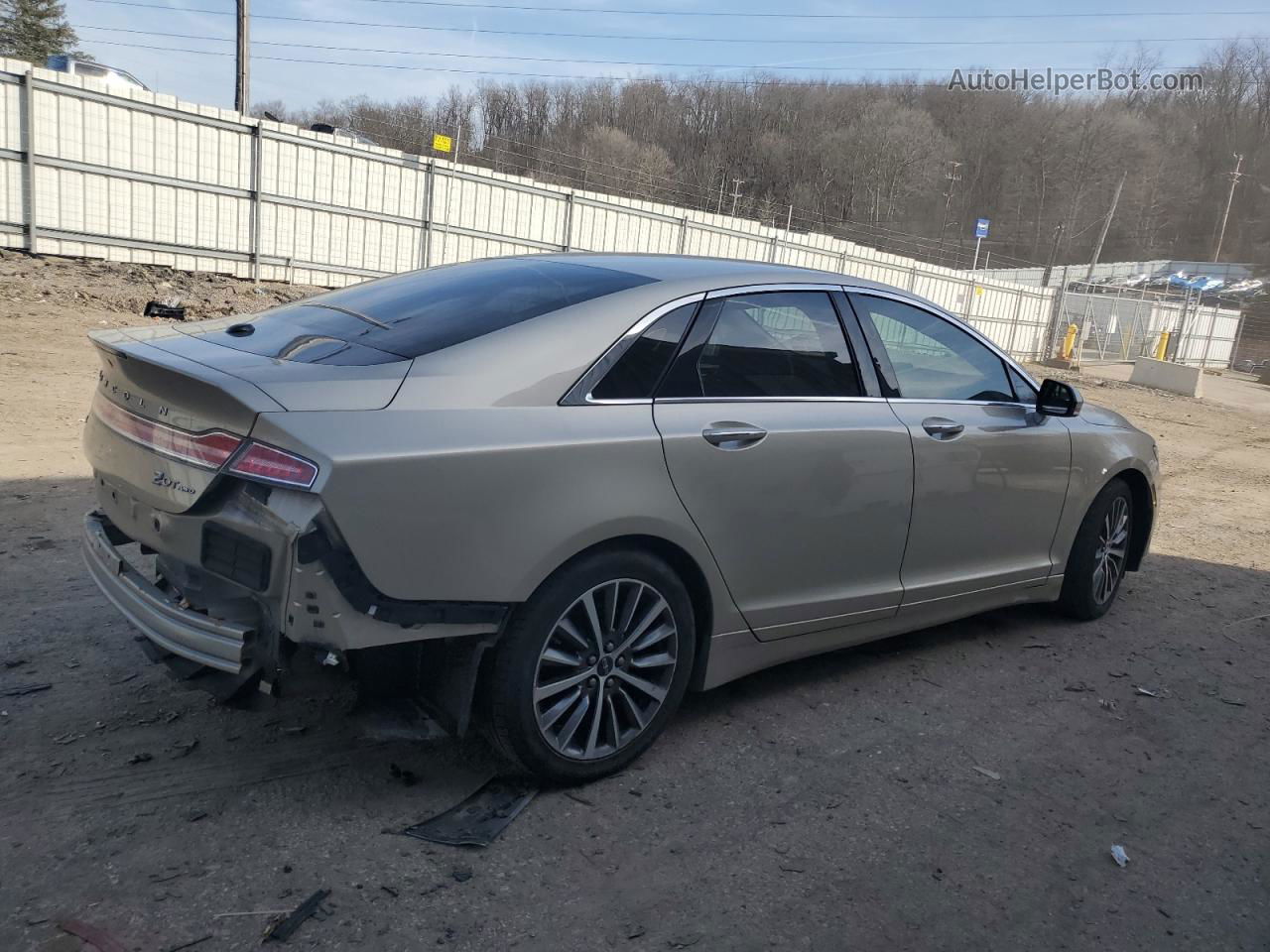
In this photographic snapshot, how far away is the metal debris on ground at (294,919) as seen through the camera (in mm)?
2381

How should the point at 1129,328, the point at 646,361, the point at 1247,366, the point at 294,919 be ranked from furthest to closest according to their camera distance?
the point at 1247,366 → the point at 1129,328 → the point at 646,361 → the point at 294,919

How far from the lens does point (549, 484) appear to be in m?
2.92

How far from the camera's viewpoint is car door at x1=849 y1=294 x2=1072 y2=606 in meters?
4.11

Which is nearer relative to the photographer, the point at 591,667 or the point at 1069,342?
the point at 591,667

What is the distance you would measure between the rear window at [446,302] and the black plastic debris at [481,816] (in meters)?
1.33

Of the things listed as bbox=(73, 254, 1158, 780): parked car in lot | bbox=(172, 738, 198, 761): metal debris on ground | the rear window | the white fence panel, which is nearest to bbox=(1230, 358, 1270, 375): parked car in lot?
the white fence panel

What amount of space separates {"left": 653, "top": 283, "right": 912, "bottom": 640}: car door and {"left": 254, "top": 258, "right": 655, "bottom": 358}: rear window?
1.44 feet

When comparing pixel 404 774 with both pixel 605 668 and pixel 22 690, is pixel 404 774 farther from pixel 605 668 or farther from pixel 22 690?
pixel 22 690

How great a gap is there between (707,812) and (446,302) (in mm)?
1839

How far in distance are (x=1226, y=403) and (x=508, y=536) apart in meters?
23.7

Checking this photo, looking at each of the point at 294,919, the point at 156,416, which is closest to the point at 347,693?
the point at 294,919

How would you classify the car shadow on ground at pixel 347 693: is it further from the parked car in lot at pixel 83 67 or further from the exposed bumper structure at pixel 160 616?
the parked car in lot at pixel 83 67

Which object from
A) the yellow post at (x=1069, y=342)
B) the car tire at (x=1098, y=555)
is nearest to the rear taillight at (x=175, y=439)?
the car tire at (x=1098, y=555)

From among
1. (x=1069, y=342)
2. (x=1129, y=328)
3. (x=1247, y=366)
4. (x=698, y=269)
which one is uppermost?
(x=698, y=269)
